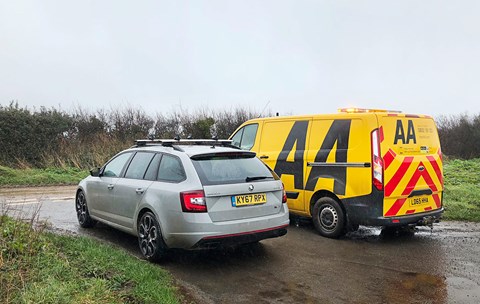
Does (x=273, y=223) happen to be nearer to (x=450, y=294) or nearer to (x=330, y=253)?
(x=330, y=253)

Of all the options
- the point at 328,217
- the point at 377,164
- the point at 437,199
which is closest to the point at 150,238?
the point at 328,217

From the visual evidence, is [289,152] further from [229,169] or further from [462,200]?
[462,200]

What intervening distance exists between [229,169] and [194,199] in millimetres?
754

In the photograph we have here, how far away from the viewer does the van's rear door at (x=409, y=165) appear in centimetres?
656

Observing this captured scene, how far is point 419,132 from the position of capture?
276 inches

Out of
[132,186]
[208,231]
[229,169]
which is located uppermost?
[229,169]

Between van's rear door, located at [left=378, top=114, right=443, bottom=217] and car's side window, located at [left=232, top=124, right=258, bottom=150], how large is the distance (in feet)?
9.79

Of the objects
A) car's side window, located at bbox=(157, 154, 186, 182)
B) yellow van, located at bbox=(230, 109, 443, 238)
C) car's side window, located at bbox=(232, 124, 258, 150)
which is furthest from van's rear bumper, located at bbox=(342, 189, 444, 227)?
car's side window, located at bbox=(157, 154, 186, 182)

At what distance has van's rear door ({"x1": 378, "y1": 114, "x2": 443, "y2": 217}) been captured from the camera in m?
6.56

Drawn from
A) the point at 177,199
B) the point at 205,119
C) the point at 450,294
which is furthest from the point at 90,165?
the point at 450,294

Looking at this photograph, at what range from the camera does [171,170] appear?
19.1ft

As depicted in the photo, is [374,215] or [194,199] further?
[374,215]

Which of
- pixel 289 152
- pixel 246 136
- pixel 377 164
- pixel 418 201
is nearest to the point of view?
pixel 377 164

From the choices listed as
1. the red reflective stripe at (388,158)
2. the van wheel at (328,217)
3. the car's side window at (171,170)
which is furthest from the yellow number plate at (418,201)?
the car's side window at (171,170)
